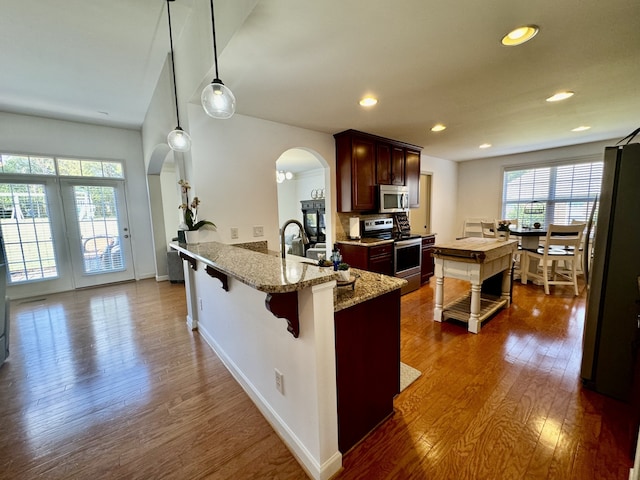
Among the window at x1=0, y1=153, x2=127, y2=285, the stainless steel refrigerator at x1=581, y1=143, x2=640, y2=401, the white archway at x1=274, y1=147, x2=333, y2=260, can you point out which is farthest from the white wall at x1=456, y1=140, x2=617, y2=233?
the window at x1=0, y1=153, x2=127, y2=285

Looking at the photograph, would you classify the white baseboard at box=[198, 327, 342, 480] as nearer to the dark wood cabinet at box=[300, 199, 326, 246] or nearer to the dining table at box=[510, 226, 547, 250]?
the dining table at box=[510, 226, 547, 250]

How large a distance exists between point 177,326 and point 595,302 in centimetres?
388

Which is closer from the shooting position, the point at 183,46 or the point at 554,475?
the point at 554,475

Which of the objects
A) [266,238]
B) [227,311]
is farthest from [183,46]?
[227,311]

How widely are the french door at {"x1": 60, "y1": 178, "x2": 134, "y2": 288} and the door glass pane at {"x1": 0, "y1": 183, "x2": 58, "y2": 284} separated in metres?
0.28

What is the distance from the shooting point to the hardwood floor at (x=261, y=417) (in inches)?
52.8

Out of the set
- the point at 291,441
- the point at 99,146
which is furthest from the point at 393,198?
Result: the point at 99,146

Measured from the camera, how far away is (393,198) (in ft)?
13.6

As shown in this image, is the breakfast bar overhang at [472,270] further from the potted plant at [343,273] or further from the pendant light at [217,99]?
the pendant light at [217,99]

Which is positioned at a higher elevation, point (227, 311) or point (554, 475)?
point (227, 311)

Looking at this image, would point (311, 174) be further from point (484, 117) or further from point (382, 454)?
point (382, 454)

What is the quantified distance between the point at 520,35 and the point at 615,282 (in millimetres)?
1727

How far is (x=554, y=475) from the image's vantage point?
126 centimetres

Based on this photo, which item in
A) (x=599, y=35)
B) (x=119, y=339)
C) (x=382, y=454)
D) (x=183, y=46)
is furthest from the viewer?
(x=119, y=339)
